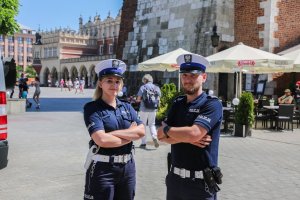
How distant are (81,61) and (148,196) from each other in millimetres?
74663

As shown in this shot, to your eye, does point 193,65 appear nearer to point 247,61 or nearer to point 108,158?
point 108,158

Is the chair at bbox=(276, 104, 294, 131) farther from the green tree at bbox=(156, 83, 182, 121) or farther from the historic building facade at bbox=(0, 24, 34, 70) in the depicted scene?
the historic building facade at bbox=(0, 24, 34, 70)

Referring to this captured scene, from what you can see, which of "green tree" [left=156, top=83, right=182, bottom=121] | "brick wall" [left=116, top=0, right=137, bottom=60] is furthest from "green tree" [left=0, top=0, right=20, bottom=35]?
"green tree" [left=156, top=83, right=182, bottom=121]

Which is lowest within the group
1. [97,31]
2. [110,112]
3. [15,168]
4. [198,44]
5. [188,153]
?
[15,168]

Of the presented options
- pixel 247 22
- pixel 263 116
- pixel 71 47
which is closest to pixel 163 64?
pixel 263 116

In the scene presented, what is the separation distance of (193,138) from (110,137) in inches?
27.5

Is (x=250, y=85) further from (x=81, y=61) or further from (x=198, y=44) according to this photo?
(x=81, y=61)

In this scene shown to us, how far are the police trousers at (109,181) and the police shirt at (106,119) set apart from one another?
0.12 meters

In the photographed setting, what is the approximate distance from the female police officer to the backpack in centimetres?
562

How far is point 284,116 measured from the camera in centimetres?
1241

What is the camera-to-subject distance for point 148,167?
288 inches

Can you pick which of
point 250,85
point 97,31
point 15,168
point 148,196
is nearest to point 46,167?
Answer: point 15,168

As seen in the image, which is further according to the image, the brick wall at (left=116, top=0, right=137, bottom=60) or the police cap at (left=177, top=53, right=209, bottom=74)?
the brick wall at (left=116, top=0, right=137, bottom=60)

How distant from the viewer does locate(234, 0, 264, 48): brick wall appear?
16172 mm
